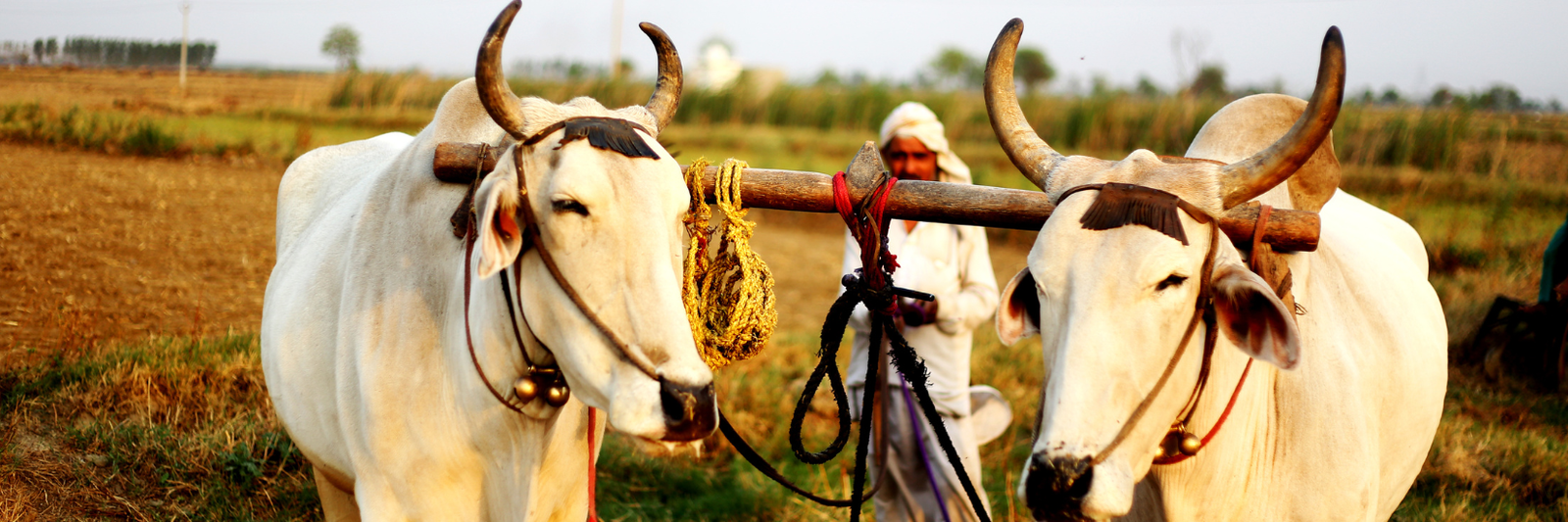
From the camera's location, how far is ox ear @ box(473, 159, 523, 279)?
185cm

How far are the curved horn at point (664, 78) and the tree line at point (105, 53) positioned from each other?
4032mm

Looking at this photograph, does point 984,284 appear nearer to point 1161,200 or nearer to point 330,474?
point 1161,200

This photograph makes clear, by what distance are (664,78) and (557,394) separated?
0.87 metres

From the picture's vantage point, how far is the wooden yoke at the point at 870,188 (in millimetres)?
2395

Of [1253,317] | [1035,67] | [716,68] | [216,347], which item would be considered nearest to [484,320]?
[1253,317]

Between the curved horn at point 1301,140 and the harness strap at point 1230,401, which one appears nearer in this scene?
the curved horn at point 1301,140

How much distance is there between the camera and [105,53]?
527cm

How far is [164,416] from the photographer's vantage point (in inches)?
156

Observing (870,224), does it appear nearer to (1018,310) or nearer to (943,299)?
(1018,310)

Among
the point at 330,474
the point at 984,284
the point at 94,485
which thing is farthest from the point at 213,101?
the point at 984,284

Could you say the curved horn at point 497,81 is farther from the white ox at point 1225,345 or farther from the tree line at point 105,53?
the tree line at point 105,53

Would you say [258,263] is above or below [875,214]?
below

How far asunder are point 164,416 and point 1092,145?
13877 mm

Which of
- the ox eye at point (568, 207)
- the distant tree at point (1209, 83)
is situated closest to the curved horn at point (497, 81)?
the ox eye at point (568, 207)
